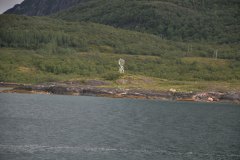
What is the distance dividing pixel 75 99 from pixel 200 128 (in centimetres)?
8391

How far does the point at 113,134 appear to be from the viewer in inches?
4045

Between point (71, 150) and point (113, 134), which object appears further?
point (113, 134)

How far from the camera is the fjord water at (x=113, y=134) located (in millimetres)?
82625

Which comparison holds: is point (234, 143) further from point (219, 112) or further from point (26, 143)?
point (219, 112)

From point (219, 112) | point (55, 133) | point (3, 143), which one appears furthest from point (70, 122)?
point (219, 112)

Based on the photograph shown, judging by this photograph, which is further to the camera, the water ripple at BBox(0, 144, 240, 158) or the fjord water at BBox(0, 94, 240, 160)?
the fjord water at BBox(0, 94, 240, 160)

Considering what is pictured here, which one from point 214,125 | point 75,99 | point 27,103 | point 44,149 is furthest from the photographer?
point 75,99

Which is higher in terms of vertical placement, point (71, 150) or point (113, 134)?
point (71, 150)

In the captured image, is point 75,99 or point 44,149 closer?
→ point 44,149

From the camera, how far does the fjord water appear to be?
82625 mm

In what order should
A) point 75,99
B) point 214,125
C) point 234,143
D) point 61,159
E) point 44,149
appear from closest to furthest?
point 61,159
point 44,149
point 234,143
point 214,125
point 75,99

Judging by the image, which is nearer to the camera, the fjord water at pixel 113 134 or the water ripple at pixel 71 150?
the water ripple at pixel 71 150

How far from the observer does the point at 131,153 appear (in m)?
83.6

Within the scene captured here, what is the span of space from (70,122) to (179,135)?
92.4 feet
